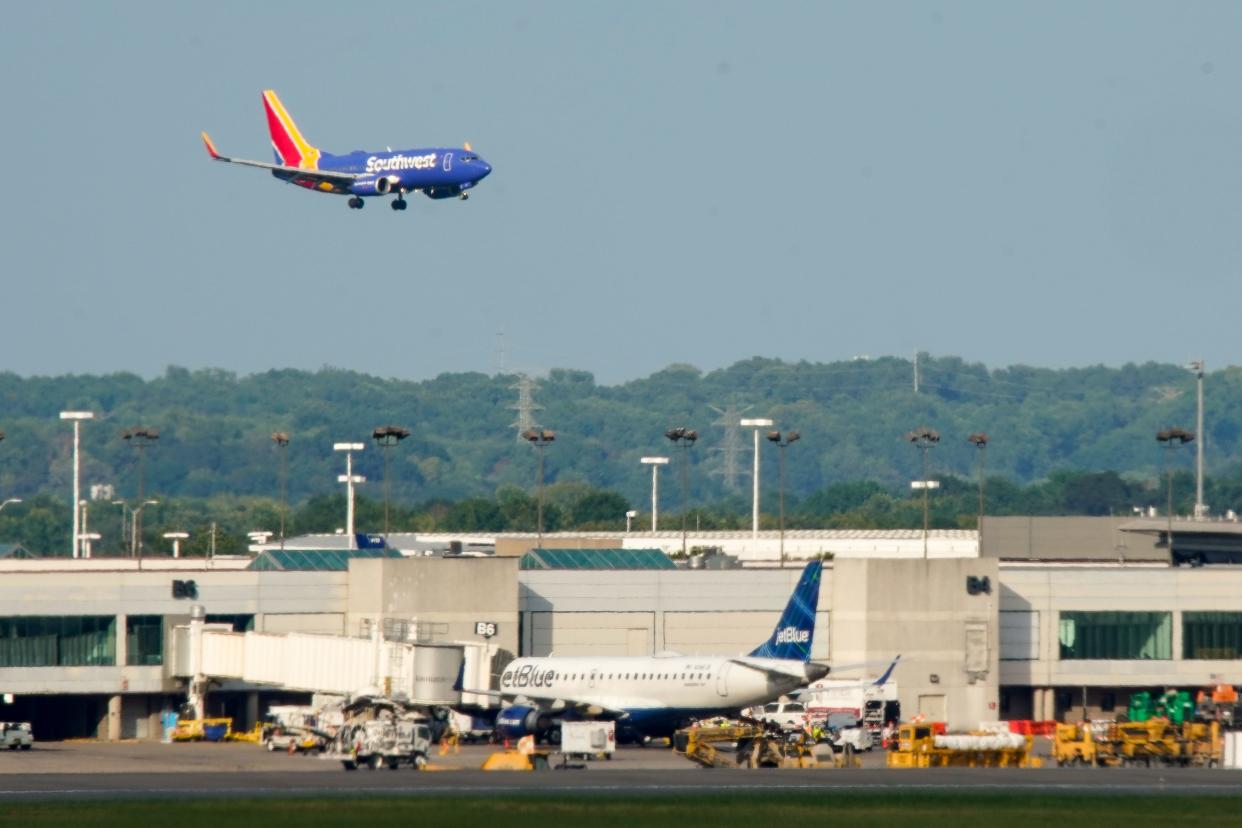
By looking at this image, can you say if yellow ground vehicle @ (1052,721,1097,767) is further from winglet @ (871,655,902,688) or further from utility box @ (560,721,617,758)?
winglet @ (871,655,902,688)

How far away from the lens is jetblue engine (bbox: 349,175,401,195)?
126 metres

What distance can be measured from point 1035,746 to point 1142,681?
2154cm

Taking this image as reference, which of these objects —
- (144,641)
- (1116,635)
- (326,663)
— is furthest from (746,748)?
(1116,635)

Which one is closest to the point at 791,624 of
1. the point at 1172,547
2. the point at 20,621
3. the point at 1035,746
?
the point at 1035,746

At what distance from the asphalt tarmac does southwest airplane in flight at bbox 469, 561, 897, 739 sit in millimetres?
8872

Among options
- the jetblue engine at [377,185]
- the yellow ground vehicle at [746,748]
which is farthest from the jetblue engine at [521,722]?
the jetblue engine at [377,185]

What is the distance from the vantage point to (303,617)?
11956cm

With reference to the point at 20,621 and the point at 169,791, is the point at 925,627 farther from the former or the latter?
the point at 169,791

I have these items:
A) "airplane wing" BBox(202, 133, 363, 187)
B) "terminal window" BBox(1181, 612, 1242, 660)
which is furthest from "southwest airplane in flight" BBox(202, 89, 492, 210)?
"terminal window" BBox(1181, 612, 1242, 660)

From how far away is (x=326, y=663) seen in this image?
10944 cm

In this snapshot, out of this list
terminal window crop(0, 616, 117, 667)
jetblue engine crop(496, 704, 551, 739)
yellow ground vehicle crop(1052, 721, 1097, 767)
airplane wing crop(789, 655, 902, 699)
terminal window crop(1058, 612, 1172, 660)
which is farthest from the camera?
terminal window crop(1058, 612, 1172, 660)

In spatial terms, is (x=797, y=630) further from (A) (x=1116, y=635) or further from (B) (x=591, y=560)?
(A) (x=1116, y=635)

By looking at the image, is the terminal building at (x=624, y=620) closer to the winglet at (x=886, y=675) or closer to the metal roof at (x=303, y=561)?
the metal roof at (x=303, y=561)

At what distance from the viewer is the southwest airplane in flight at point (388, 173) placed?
12425 cm
